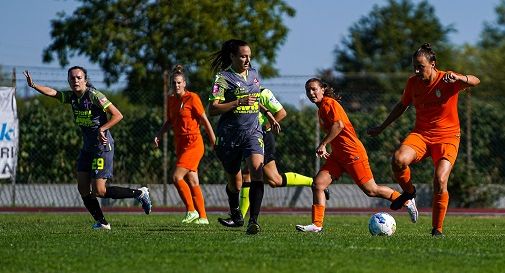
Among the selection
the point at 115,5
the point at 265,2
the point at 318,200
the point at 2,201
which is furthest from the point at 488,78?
the point at 318,200

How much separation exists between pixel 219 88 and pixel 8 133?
34.6 feet

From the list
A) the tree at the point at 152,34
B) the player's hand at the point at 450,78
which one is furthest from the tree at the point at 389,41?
the player's hand at the point at 450,78

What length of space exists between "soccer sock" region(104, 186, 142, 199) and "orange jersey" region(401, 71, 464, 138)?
4.23 metres

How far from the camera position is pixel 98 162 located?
13789 millimetres

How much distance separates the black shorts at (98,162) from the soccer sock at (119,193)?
49 cm

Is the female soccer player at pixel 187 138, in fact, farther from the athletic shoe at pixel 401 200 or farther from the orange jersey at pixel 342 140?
the athletic shoe at pixel 401 200

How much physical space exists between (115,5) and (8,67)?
9.06m

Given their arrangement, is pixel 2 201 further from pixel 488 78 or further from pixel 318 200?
pixel 488 78

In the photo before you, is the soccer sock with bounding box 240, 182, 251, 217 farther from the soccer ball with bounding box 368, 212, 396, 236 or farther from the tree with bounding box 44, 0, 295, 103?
the tree with bounding box 44, 0, 295, 103

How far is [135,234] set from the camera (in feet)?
39.1

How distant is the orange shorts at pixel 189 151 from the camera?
52.2 feet

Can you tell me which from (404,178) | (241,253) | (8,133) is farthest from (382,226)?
(8,133)

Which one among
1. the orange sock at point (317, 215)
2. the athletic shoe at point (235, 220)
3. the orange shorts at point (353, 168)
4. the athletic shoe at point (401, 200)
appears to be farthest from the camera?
the athletic shoe at point (235, 220)

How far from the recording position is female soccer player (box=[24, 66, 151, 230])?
13.6 metres
